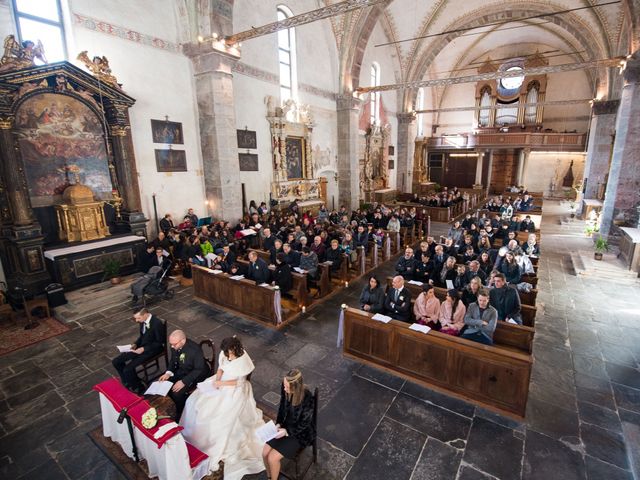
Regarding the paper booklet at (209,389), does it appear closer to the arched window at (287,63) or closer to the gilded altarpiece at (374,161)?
the arched window at (287,63)

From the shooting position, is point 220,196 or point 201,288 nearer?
point 201,288

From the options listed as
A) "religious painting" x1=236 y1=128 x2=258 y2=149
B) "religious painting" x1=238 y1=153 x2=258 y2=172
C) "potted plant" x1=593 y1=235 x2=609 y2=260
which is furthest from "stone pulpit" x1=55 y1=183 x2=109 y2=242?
"potted plant" x1=593 y1=235 x2=609 y2=260

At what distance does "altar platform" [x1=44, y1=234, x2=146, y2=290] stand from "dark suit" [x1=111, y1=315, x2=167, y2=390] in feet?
15.5

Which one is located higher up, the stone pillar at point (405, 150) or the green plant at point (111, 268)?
the stone pillar at point (405, 150)

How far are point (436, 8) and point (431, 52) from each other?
320 cm

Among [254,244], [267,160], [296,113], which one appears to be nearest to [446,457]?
[254,244]

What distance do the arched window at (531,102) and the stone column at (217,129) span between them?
2289 cm

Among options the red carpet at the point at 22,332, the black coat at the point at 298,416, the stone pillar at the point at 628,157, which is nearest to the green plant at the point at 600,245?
the stone pillar at the point at 628,157

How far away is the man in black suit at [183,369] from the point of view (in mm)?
4066

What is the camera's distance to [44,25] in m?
8.42

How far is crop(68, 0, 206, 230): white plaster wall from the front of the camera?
926 cm

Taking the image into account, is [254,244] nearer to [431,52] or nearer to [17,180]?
[17,180]

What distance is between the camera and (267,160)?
14406 mm

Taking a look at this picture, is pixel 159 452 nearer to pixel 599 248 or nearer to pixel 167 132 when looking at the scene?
pixel 167 132
